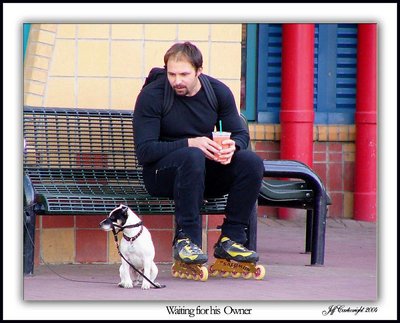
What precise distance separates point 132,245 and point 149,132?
2.11 feet

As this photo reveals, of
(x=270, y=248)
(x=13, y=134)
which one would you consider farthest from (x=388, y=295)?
(x=270, y=248)

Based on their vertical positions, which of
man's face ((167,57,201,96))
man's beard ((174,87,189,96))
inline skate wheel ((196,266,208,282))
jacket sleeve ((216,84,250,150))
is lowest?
inline skate wheel ((196,266,208,282))

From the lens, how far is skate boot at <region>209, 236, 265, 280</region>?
6578 mm

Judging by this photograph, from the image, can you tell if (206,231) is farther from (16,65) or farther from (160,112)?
(16,65)

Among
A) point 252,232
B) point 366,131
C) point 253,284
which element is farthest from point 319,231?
point 366,131

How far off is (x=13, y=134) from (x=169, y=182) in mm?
1000

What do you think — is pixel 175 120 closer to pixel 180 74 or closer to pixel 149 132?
pixel 149 132

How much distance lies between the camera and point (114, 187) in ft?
23.9

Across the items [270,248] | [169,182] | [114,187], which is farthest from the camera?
[270,248]

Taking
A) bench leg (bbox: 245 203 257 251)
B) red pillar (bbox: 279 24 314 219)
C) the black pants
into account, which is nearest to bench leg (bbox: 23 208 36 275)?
the black pants

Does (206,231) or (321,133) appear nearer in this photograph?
(206,231)

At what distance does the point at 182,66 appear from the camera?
649 centimetres

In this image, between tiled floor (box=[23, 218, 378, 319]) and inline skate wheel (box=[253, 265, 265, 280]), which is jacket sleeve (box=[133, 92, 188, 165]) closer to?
tiled floor (box=[23, 218, 378, 319])

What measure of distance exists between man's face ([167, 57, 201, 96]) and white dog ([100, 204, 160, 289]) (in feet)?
2.32
